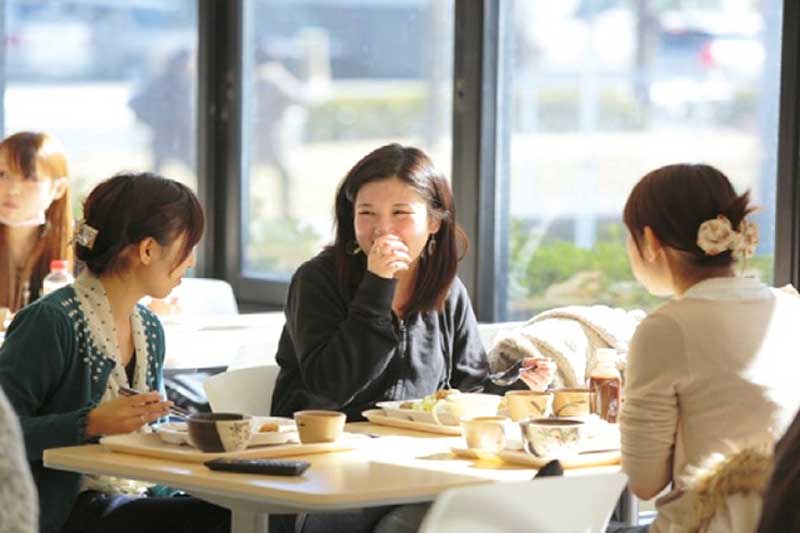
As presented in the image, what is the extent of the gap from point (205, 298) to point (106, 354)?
91.2 inches

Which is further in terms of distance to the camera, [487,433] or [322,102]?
[322,102]

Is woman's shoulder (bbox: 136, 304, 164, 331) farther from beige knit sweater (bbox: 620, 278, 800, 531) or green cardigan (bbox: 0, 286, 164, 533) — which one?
beige knit sweater (bbox: 620, 278, 800, 531)

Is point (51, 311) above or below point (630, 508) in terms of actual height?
above

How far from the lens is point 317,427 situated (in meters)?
2.66

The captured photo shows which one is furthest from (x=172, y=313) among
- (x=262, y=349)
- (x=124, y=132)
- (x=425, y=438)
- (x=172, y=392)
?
(x=425, y=438)

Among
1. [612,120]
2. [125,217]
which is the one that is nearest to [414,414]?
[125,217]

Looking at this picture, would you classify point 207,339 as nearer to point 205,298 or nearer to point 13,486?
point 205,298

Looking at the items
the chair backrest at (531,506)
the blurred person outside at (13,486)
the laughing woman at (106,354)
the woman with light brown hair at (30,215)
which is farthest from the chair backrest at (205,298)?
the blurred person outside at (13,486)

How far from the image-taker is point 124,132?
6.14 m

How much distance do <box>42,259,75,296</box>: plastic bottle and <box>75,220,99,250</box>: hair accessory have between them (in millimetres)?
1418

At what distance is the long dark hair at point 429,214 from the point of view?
3246 millimetres

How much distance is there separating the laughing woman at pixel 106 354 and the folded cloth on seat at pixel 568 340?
3.23ft

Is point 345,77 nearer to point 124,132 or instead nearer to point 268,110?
point 268,110

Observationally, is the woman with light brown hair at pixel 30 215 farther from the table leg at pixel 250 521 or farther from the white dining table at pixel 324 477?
the table leg at pixel 250 521
